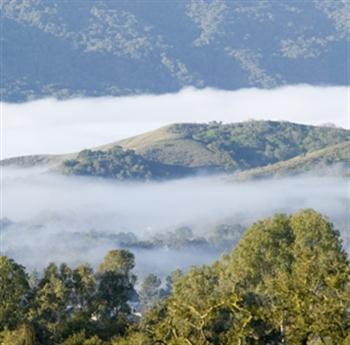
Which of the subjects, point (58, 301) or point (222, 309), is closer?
point (222, 309)

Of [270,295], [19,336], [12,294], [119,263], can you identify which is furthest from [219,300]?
[119,263]

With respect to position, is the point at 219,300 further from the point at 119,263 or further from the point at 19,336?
the point at 119,263

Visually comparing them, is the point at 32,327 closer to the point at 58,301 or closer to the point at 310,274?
the point at 58,301

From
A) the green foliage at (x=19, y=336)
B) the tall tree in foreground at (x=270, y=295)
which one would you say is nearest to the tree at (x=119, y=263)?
the tall tree in foreground at (x=270, y=295)

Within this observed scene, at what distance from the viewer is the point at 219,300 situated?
5769 cm

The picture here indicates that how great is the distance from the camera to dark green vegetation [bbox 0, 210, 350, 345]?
174 feet

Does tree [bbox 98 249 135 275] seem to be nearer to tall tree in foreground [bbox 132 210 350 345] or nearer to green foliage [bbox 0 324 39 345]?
tall tree in foreground [bbox 132 210 350 345]

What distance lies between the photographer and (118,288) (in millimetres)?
75938

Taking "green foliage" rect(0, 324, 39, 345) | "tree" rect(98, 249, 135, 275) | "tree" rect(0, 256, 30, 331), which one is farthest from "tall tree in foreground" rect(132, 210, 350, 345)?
"tree" rect(0, 256, 30, 331)

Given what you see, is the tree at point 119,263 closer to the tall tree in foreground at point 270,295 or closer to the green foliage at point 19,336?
the tall tree in foreground at point 270,295

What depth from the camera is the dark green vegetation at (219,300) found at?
53.0 m

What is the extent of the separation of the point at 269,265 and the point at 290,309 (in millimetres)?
26496

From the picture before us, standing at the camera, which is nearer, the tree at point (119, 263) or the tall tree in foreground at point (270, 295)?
the tall tree in foreground at point (270, 295)

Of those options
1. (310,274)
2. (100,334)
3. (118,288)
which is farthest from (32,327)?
(310,274)
